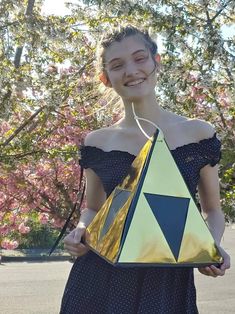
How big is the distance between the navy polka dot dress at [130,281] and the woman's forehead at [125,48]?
0.26 metres

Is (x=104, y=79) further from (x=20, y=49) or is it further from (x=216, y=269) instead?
(x=20, y=49)

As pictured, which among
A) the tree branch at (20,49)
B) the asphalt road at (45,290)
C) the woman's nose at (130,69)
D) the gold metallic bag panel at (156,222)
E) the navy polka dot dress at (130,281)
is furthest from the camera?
the asphalt road at (45,290)

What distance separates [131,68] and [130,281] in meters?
0.55

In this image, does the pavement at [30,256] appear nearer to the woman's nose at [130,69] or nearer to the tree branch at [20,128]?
the tree branch at [20,128]

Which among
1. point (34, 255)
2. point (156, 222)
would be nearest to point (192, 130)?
point (156, 222)

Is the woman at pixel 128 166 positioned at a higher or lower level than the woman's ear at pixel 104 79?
lower

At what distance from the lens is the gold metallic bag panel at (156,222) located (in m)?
1.34

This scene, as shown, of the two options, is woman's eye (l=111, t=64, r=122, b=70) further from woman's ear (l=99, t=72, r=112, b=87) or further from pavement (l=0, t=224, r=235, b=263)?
pavement (l=0, t=224, r=235, b=263)

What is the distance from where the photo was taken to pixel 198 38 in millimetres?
4176

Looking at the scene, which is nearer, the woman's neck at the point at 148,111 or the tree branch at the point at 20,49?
the woman's neck at the point at 148,111

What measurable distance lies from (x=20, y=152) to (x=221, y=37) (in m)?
1.66

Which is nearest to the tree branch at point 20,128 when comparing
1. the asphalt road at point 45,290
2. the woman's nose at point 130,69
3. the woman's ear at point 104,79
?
the woman's ear at point 104,79

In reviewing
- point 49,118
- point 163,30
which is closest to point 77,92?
point 49,118

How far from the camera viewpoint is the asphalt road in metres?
8.40
